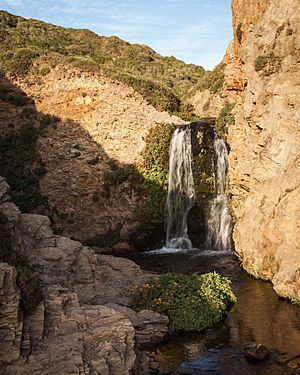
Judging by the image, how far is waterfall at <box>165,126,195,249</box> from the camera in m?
32.7

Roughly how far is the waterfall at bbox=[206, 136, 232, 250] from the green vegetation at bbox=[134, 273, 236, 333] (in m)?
10.2

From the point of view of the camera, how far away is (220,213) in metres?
30.7

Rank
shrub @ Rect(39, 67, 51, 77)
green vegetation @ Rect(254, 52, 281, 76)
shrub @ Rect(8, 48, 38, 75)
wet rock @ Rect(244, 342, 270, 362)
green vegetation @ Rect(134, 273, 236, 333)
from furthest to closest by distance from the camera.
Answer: shrub @ Rect(8, 48, 38, 75) < shrub @ Rect(39, 67, 51, 77) < green vegetation @ Rect(254, 52, 281, 76) < green vegetation @ Rect(134, 273, 236, 333) < wet rock @ Rect(244, 342, 270, 362)

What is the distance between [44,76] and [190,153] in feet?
65.4

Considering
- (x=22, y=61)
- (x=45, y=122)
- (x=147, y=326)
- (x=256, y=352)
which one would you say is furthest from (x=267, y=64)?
(x=22, y=61)

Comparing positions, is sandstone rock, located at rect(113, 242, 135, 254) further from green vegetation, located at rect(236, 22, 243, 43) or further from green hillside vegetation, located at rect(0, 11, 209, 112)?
green vegetation, located at rect(236, 22, 243, 43)

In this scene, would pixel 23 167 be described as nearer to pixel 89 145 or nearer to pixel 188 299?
pixel 89 145

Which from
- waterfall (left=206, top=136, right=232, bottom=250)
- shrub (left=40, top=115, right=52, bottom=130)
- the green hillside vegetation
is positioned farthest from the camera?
the green hillside vegetation

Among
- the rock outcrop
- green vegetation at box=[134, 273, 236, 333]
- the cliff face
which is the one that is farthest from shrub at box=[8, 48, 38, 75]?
green vegetation at box=[134, 273, 236, 333]

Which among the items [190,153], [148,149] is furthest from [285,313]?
[148,149]

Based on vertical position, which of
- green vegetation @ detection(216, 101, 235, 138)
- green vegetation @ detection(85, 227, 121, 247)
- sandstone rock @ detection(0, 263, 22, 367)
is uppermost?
green vegetation @ detection(216, 101, 235, 138)

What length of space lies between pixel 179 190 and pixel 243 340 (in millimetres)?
19770

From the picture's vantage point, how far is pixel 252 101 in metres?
25.6

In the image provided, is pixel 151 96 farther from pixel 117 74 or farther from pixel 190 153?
pixel 190 153
